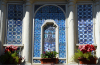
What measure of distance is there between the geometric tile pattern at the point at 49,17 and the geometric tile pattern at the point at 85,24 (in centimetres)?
85

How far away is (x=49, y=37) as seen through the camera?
10.9 meters

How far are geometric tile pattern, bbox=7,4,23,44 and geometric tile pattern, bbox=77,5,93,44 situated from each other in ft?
9.90

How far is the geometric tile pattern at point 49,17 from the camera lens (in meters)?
10.6

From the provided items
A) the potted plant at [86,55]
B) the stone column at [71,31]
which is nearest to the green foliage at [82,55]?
the potted plant at [86,55]

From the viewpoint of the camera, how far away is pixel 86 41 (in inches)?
420

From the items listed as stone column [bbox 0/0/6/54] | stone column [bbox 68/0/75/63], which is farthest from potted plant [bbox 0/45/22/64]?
stone column [bbox 68/0/75/63]

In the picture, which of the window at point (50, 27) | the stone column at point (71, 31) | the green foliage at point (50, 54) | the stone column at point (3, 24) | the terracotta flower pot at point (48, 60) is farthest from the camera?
the window at point (50, 27)

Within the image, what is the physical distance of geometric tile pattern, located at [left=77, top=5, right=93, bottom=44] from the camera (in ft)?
35.1

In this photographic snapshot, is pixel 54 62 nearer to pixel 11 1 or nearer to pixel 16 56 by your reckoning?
pixel 16 56

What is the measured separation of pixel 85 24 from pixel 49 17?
1874mm

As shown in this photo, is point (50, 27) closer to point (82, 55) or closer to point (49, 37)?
point (49, 37)

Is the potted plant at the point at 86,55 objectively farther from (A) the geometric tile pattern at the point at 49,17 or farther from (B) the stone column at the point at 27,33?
(B) the stone column at the point at 27,33

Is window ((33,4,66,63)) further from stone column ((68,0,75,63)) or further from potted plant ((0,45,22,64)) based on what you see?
potted plant ((0,45,22,64))

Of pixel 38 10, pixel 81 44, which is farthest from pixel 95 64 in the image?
pixel 38 10
